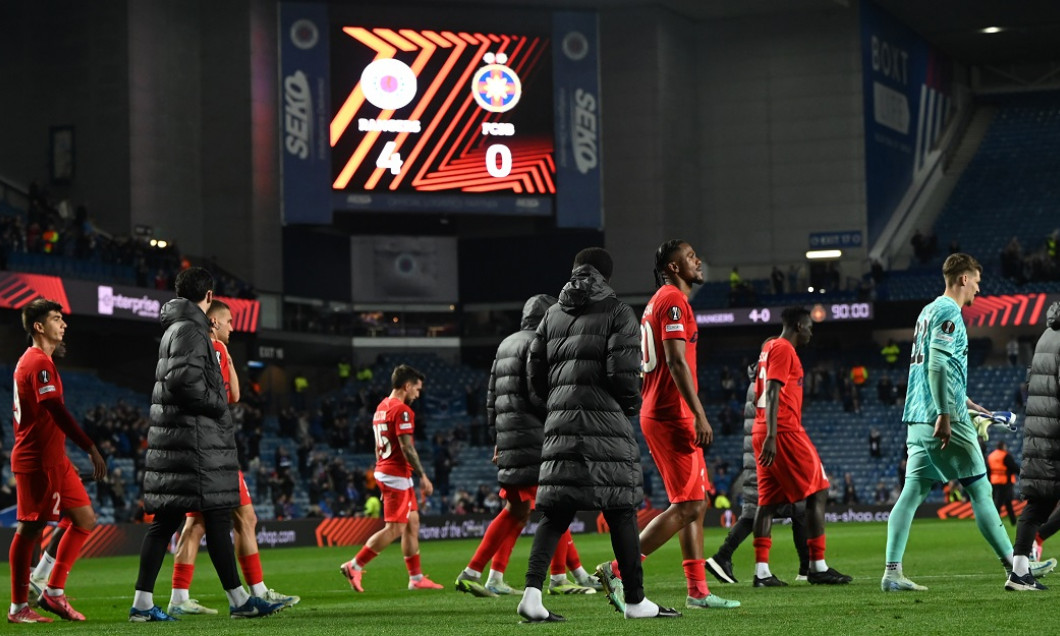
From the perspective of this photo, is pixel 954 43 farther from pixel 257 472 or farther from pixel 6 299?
pixel 6 299

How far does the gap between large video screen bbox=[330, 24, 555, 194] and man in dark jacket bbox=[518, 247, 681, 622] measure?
39744 mm

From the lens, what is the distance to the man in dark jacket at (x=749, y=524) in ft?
44.4

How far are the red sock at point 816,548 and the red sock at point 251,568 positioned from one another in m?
4.42

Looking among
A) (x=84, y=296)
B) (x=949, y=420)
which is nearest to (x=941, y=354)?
(x=949, y=420)

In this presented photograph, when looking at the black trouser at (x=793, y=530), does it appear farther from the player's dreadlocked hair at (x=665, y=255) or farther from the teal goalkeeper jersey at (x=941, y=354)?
the player's dreadlocked hair at (x=665, y=255)

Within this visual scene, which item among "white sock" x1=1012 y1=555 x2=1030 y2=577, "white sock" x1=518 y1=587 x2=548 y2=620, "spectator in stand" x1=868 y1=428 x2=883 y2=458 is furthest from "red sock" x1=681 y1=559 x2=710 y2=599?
"spectator in stand" x1=868 y1=428 x2=883 y2=458

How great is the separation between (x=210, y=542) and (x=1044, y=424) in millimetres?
5860

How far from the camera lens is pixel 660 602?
37.3 feet

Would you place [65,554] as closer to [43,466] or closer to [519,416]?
[43,466]

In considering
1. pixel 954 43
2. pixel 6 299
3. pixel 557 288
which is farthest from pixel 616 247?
pixel 6 299

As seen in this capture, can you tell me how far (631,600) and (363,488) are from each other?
31.0 metres

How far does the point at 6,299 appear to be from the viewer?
3638 centimetres

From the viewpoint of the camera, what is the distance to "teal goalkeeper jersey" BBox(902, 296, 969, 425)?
10766 millimetres

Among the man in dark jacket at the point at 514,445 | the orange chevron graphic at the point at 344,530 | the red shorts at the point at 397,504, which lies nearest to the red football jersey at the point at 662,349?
the man in dark jacket at the point at 514,445
